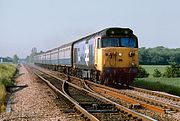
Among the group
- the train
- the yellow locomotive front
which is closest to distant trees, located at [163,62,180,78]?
the train

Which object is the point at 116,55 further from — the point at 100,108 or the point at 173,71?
the point at 173,71

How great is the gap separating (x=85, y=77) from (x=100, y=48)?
6115 millimetres

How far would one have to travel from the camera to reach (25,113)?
13.1 metres

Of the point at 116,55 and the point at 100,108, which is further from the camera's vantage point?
the point at 116,55

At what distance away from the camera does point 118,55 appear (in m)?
23.1

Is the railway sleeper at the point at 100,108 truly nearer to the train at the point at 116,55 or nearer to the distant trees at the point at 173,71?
the train at the point at 116,55

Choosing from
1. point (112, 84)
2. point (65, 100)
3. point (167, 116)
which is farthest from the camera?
point (112, 84)

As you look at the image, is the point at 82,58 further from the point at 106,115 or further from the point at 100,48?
the point at 106,115

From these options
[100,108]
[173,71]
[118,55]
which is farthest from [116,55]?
[173,71]

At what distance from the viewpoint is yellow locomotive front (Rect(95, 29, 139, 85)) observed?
23.0 m

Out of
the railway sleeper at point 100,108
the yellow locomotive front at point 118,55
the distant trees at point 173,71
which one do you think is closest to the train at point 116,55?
the yellow locomotive front at point 118,55

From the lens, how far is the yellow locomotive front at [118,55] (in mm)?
23045

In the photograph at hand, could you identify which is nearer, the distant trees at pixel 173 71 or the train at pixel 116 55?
the train at pixel 116 55

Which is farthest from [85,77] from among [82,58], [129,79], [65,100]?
[65,100]
